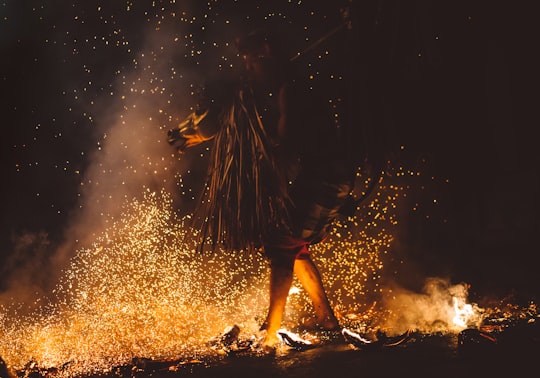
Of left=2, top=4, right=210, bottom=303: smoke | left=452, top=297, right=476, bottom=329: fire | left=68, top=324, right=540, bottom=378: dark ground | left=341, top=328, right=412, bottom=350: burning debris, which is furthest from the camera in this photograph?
left=2, top=4, right=210, bottom=303: smoke

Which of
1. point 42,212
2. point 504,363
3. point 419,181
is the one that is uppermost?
point 42,212

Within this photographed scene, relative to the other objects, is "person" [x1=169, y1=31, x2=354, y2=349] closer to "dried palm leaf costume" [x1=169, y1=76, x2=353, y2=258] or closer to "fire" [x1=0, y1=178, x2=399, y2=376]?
"dried palm leaf costume" [x1=169, y1=76, x2=353, y2=258]

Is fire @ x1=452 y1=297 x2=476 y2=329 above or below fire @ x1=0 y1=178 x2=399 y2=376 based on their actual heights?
below

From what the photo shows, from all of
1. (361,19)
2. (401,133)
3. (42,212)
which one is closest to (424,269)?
(401,133)

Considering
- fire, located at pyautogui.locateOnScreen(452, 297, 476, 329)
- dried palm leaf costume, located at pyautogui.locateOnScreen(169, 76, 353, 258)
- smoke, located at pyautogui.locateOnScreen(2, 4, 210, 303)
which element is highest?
smoke, located at pyautogui.locateOnScreen(2, 4, 210, 303)

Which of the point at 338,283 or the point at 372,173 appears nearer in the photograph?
the point at 372,173

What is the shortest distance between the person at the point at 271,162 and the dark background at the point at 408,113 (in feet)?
1.39

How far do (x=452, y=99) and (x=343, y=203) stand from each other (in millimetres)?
1757

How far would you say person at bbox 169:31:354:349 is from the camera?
3.18m

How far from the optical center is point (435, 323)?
3508 millimetres

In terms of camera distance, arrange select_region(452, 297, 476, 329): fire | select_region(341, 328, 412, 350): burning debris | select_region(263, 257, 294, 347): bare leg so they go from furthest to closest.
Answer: select_region(452, 297, 476, 329): fire, select_region(263, 257, 294, 347): bare leg, select_region(341, 328, 412, 350): burning debris

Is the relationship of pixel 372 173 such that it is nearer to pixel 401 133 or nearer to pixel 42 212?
pixel 401 133

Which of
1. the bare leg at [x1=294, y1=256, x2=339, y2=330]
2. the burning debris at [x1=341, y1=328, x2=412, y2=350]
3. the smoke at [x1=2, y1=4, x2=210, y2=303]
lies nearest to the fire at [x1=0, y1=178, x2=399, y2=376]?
the smoke at [x1=2, y1=4, x2=210, y2=303]

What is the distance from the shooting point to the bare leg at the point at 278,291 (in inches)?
125
